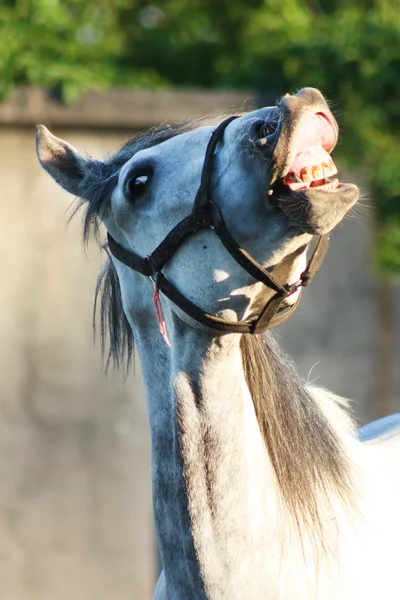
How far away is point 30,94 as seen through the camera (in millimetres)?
5098

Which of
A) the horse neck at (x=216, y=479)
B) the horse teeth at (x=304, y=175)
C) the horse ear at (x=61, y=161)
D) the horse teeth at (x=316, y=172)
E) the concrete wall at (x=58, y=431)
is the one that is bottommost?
the concrete wall at (x=58, y=431)

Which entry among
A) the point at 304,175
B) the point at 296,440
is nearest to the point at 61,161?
the point at 304,175

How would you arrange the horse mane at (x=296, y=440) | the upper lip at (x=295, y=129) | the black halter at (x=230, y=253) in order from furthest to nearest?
1. the horse mane at (x=296, y=440)
2. the black halter at (x=230, y=253)
3. the upper lip at (x=295, y=129)

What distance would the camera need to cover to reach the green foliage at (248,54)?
16.9ft

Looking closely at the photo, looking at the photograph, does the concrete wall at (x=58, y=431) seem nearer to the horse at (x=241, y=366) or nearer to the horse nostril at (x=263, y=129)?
the horse at (x=241, y=366)

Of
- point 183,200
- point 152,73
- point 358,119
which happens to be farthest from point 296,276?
point 152,73

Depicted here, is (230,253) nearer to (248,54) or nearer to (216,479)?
(216,479)

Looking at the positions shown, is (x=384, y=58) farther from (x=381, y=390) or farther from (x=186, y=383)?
(x=186, y=383)

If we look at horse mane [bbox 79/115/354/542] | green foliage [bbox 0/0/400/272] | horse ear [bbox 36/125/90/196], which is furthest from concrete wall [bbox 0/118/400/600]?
horse mane [bbox 79/115/354/542]

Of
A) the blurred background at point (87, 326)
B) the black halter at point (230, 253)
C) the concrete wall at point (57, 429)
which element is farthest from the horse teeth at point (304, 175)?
the concrete wall at point (57, 429)

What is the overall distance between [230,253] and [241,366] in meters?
0.30

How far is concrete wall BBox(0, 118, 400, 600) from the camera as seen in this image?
16.6 feet

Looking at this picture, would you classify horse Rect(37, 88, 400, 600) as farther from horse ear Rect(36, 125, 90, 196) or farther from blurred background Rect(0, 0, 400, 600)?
blurred background Rect(0, 0, 400, 600)

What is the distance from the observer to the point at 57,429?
5.09 metres
